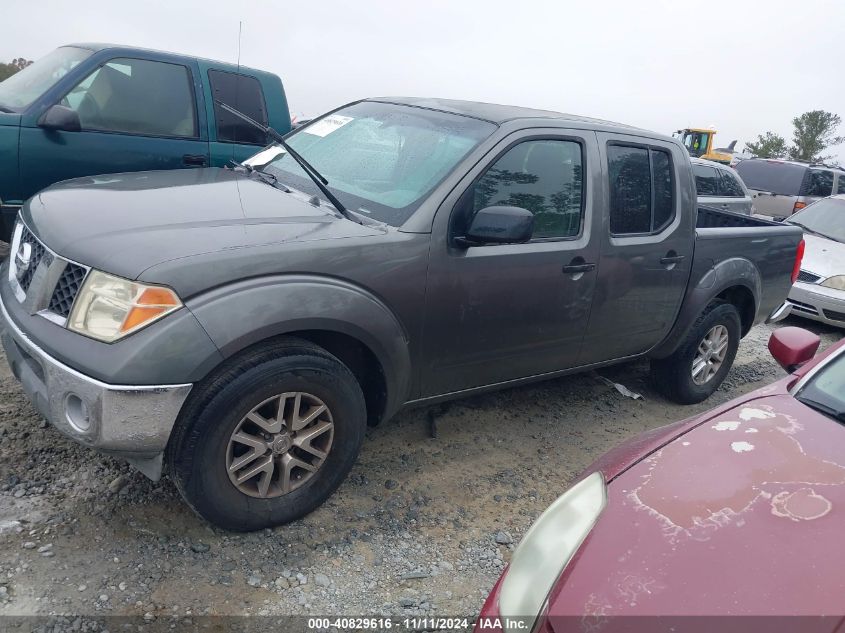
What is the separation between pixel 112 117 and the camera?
5355 mm

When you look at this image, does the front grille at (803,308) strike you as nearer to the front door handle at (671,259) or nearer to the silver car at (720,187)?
the silver car at (720,187)

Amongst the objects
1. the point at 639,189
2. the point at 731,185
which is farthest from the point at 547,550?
the point at 731,185

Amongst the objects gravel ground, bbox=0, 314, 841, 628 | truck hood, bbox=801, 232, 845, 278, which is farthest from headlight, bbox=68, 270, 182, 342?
truck hood, bbox=801, 232, 845, 278

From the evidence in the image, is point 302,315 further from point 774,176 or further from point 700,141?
point 700,141

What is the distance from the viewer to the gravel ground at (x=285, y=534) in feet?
8.18

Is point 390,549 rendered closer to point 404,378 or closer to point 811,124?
point 404,378

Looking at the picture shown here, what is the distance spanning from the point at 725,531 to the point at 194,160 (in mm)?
5038

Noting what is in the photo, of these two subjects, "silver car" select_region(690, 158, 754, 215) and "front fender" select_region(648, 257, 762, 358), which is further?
"silver car" select_region(690, 158, 754, 215)

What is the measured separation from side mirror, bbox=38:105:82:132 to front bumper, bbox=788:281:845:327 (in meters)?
6.63

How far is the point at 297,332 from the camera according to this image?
9.27 ft

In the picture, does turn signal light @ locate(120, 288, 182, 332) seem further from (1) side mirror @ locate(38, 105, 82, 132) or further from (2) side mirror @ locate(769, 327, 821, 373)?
(1) side mirror @ locate(38, 105, 82, 132)

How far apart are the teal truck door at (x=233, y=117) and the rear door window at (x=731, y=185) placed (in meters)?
6.84

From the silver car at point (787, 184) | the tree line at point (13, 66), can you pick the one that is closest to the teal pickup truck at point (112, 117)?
the silver car at point (787, 184)

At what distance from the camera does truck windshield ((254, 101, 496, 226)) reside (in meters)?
3.22
